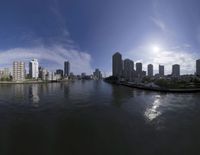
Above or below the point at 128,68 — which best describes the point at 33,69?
below

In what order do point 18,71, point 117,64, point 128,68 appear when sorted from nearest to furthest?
point 18,71
point 117,64
point 128,68

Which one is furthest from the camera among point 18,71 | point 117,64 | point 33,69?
point 33,69

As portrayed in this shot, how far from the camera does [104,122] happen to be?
1202cm

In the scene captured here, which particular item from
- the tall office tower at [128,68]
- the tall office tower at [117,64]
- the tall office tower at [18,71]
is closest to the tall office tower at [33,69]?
the tall office tower at [18,71]

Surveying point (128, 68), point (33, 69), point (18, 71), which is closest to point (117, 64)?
point (128, 68)

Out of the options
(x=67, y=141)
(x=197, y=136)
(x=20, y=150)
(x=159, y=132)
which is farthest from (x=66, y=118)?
(x=197, y=136)

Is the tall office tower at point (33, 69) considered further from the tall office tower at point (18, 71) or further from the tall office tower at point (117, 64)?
the tall office tower at point (117, 64)

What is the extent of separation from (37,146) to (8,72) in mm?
146094

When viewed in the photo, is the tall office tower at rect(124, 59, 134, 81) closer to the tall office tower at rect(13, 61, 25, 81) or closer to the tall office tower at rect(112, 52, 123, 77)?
the tall office tower at rect(112, 52, 123, 77)

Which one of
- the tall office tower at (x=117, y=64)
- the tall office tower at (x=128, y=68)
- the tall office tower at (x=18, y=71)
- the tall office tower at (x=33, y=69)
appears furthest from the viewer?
the tall office tower at (x=33, y=69)

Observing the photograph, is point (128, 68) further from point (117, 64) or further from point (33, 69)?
point (33, 69)

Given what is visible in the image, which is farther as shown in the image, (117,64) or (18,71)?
(117,64)

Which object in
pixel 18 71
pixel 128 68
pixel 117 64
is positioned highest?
pixel 117 64

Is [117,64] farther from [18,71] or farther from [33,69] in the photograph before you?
[18,71]
